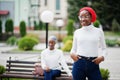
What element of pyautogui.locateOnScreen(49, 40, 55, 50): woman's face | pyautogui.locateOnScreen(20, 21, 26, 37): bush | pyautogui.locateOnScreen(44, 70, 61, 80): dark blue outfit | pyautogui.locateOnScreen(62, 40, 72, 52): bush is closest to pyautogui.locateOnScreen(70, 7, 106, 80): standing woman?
pyautogui.locateOnScreen(49, 40, 55, 50): woman's face

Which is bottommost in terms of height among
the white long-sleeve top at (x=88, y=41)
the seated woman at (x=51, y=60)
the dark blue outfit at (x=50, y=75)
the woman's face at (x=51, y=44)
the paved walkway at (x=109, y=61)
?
the paved walkway at (x=109, y=61)

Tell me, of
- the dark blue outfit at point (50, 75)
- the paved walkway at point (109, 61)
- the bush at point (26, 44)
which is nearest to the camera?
the dark blue outfit at point (50, 75)

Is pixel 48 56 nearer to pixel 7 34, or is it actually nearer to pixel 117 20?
pixel 7 34

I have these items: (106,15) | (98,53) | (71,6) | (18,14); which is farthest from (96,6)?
(98,53)

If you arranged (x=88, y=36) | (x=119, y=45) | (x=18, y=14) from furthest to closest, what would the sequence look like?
(x=18, y=14) → (x=119, y=45) → (x=88, y=36)

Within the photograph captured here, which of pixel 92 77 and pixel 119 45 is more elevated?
pixel 92 77

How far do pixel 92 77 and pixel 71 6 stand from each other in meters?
46.2

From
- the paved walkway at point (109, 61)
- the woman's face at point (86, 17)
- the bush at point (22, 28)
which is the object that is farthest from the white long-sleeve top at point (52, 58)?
the bush at point (22, 28)

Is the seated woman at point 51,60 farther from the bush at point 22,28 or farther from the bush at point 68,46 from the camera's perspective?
the bush at point 22,28

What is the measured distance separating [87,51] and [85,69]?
259 millimetres

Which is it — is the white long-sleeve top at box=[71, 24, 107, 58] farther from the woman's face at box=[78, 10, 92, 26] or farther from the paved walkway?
the paved walkway

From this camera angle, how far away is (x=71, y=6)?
5134 cm

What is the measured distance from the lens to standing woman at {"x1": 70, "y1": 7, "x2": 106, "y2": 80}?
535 centimetres

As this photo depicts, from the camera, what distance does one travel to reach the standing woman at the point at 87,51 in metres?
5.35
